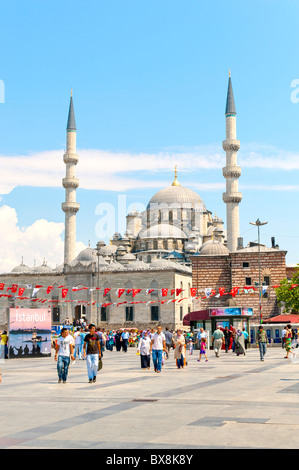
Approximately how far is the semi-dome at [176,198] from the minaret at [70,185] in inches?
881

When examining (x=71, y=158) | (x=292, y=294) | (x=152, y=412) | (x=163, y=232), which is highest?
(x=71, y=158)

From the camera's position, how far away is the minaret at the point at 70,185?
65438 millimetres

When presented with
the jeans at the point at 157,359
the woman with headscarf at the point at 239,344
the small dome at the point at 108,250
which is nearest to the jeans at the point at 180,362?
the jeans at the point at 157,359

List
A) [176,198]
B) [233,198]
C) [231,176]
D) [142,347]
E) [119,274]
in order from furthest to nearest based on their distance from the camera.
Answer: [176,198], [119,274], [231,176], [233,198], [142,347]

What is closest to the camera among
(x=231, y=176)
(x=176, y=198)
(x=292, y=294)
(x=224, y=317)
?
(x=224, y=317)

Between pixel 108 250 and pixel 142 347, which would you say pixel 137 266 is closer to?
pixel 108 250

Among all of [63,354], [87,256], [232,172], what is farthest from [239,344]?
[87,256]

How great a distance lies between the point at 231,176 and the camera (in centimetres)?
6309

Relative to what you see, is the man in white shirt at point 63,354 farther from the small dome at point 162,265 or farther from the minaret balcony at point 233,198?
Result: the small dome at point 162,265

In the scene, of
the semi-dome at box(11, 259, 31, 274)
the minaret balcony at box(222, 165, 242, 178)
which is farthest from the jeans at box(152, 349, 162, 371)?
the semi-dome at box(11, 259, 31, 274)

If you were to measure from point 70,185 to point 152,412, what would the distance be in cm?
5825

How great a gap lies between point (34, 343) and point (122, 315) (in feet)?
138

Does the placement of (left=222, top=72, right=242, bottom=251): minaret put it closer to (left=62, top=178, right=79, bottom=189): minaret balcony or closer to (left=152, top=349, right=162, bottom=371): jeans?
(left=62, top=178, right=79, bottom=189): minaret balcony
